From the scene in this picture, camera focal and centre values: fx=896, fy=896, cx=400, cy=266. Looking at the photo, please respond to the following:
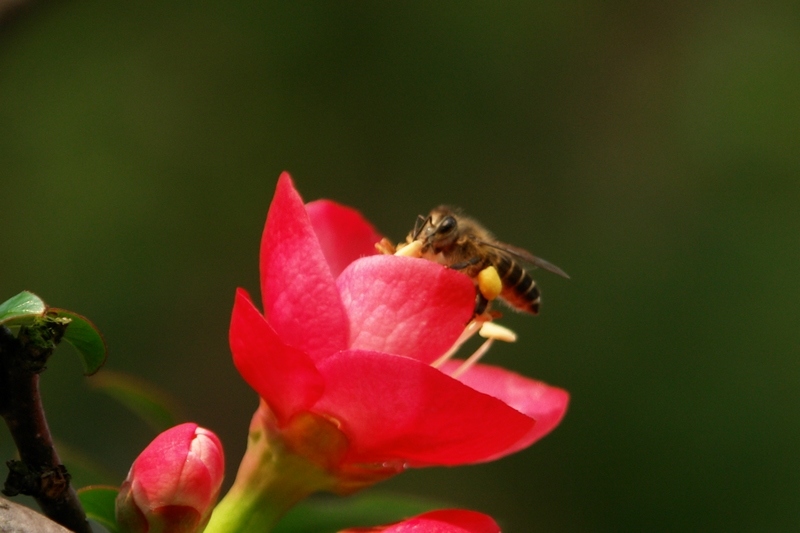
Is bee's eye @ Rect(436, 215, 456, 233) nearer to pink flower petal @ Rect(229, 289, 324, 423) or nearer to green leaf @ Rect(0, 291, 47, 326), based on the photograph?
pink flower petal @ Rect(229, 289, 324, 423)

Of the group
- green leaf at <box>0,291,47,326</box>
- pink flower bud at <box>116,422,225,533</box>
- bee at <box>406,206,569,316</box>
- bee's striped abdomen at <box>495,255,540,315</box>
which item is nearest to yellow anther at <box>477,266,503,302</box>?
bee at <box>406,206,569,316</box>

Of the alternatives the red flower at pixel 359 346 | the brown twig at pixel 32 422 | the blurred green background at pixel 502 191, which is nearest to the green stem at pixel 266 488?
the red flower at pixel 359 346

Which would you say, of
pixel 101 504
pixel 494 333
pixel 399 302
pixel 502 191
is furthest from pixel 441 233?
pixel 502 191

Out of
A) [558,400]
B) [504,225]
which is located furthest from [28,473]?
[504,225]

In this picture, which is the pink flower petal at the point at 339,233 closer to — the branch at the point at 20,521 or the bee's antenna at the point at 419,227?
the bee's antenna at the point at 419,227

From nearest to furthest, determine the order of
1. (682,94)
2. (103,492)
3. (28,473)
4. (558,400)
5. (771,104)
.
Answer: (28,473) < (103,492) < (558,400) < (771,104) < (682,94)

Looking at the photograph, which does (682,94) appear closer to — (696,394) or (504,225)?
(504,225)
